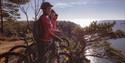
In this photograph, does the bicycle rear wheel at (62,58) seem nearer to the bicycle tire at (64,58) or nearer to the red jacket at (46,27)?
the bicycle tire at (64,58)

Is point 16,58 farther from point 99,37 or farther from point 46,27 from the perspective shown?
point 99,37

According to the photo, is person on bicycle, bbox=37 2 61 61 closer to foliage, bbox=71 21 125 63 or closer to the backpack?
the backpack

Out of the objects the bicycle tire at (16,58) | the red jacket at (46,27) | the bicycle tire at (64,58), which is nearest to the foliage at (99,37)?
the bicycle tire at (64,58)

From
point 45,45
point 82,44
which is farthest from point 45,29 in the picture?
point 82,44

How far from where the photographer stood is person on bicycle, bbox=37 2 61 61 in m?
5.74

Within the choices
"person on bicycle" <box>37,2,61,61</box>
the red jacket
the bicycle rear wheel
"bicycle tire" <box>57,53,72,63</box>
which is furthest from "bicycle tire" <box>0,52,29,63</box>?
"bicycle tire" <box>57,53,72,63</box>

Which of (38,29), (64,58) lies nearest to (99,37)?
(64,58)

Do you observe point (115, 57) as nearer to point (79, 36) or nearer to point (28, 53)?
point (79, 36)

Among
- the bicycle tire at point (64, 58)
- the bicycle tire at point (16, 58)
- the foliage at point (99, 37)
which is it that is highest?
the bicycle tire at point (16, 58)

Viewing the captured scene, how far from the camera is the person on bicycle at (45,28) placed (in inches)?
226

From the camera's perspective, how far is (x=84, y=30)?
619 inches

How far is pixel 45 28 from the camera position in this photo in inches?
229

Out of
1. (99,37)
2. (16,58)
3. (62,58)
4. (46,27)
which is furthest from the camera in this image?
(99,37)

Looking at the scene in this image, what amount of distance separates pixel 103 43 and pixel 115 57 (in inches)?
135
